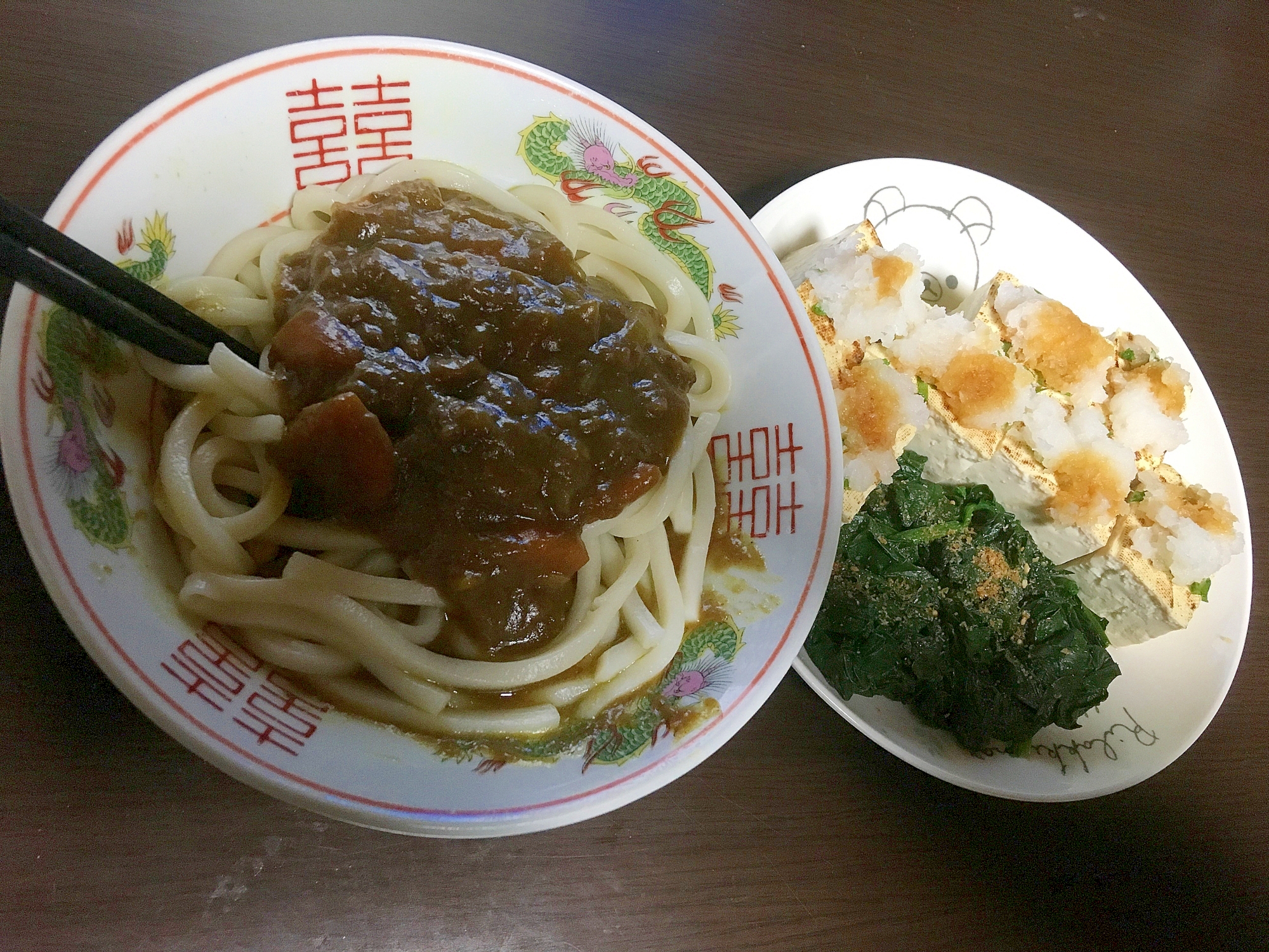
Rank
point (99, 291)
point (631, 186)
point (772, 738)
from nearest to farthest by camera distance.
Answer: point (99, 291)
point (631, 186)
point (772, 738)

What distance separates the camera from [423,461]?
1739 mm

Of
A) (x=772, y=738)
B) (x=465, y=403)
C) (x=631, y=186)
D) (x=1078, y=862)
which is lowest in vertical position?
(x=1078, y=862)

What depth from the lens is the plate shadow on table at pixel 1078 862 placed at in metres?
2.61

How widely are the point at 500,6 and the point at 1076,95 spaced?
3131 millimetres

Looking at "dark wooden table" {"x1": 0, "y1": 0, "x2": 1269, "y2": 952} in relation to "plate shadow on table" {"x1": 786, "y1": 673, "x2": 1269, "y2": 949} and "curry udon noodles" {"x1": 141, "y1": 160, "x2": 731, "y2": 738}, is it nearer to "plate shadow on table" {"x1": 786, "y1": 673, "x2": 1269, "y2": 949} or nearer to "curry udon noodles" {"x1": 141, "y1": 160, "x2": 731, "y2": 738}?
"plate shadow on table" {"x1": 786, "y1": 673, "x2": 1269, "y2": 949}

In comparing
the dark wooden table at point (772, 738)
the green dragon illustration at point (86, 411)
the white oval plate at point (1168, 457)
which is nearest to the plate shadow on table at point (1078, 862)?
the dark wooden table at point (772, 738)

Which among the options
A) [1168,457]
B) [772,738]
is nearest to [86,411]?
[772,738]

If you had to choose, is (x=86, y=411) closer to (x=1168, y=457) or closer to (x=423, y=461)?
(x=423, y=461)

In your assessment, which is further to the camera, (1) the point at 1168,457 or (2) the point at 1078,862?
(1) the point at 1168,457

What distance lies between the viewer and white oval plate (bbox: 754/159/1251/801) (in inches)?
108

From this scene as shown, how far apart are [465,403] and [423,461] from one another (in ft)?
0.55

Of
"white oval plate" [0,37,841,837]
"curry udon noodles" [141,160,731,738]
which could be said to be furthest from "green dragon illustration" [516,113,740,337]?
"curry udon noodles" [141,160,731,738]

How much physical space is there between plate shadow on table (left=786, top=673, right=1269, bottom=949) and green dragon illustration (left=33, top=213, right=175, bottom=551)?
→ 208cm

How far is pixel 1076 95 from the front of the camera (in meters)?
4.03
